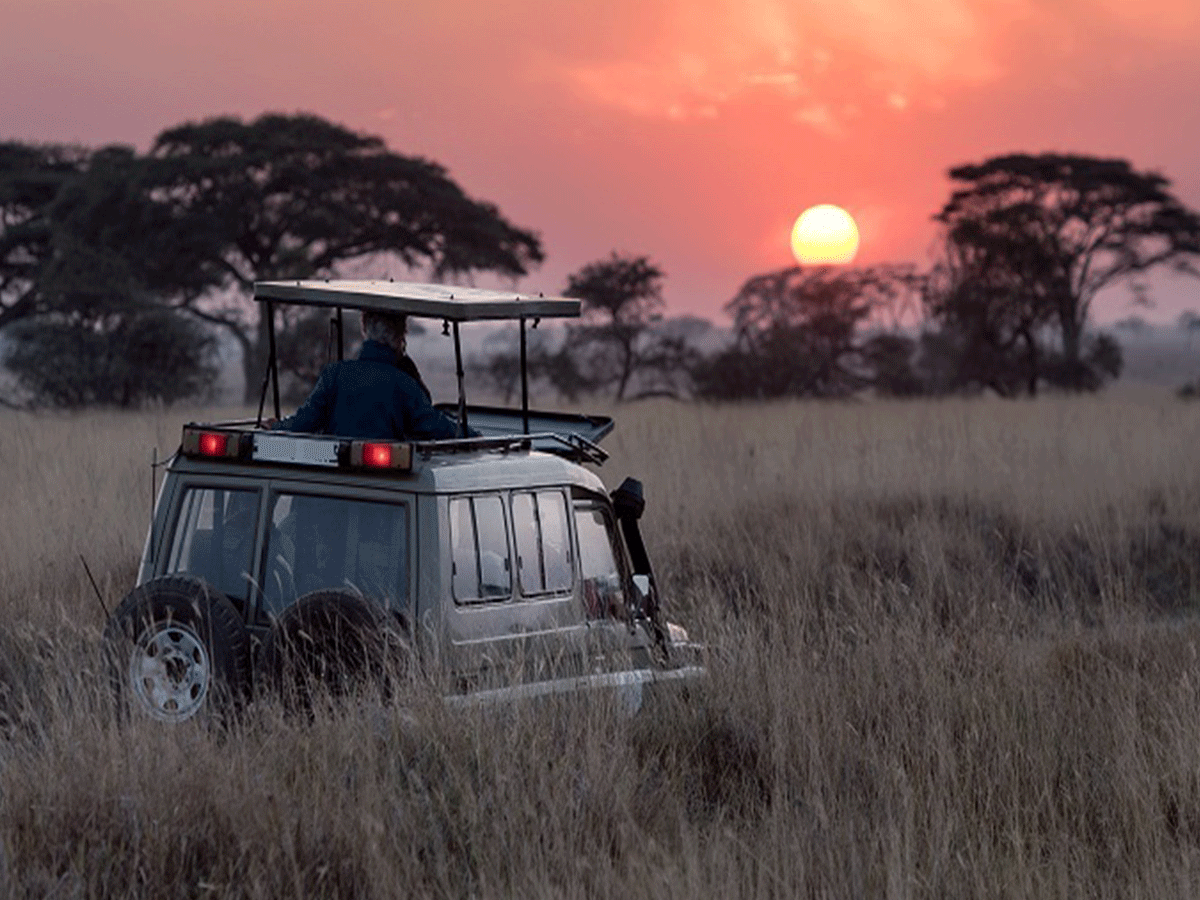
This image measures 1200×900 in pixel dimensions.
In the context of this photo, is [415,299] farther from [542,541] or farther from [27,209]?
[27,209]

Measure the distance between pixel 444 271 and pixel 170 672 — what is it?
32.0 meters

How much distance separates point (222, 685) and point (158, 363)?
26.0 meters

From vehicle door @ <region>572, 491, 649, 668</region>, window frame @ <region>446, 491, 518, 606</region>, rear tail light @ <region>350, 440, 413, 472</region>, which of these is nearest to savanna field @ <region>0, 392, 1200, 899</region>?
vehicle door @ <region>572, 491, 649, 668</region>

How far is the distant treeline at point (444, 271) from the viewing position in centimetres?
3578

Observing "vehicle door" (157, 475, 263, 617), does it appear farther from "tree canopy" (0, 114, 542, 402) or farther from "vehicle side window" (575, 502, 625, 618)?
"tree canopy" (0, 114, 542, 402)

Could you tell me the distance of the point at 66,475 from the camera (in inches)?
595

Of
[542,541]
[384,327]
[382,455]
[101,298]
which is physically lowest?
[542,541]

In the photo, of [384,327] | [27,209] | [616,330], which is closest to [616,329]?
[616,330]

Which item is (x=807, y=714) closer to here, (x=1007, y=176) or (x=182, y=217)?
(x=182, y=217)

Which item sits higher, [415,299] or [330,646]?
[415,299]

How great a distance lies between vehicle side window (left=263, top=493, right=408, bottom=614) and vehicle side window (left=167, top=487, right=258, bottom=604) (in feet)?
0.45

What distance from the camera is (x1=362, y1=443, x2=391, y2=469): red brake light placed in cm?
721

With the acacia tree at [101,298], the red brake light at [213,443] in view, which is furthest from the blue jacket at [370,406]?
the acacia tree at [101,298]

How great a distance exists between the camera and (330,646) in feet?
23.1
